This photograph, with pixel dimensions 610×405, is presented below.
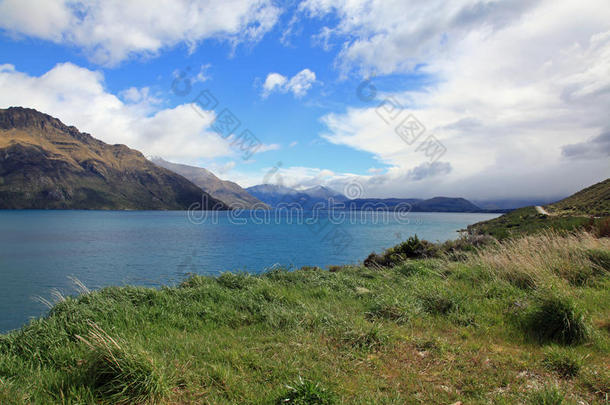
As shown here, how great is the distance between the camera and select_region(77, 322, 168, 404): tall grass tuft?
3.72 metres

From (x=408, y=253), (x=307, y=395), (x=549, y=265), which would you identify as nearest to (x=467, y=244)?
(x=408, y=253)

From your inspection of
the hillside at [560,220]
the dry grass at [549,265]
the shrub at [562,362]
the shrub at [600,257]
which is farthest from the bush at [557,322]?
the hillside at [560,220]

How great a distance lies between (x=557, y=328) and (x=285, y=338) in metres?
4.90

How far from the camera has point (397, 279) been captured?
11.2m

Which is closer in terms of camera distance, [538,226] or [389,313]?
[389,313]

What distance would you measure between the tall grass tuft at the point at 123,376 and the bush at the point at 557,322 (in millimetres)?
6216

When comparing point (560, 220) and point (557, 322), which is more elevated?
point (560, 220)

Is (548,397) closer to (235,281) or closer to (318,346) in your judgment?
(318,346)

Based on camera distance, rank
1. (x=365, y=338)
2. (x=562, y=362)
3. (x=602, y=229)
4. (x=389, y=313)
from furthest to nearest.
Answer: (x=602, y=229), (x=389, y=313), (x=365, y=338), (x=562, y=362)

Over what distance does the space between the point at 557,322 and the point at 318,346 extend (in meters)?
4.37

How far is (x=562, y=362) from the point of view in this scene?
4406mm

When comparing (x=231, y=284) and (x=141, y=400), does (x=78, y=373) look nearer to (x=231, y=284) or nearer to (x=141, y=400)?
(x=141, y=400)

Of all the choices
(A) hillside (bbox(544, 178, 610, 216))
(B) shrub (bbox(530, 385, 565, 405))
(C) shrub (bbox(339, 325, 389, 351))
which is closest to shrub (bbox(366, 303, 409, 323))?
(C) shrub (bbox(339, 325, 389, 351))

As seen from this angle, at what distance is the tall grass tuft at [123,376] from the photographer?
147 inches
